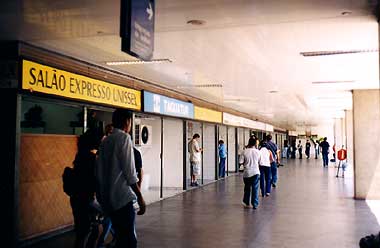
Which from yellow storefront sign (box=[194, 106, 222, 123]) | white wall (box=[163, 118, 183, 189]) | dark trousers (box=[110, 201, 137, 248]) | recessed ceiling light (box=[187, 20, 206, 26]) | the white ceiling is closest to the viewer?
dark trousers (box=[110, 201, 137, 248])

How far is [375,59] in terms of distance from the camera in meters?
7.09

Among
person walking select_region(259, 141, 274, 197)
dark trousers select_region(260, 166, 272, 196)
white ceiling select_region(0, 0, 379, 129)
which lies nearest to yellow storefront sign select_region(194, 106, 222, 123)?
person walking select_region(259, 141, 274, 197)

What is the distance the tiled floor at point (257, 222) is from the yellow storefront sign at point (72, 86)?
217cm

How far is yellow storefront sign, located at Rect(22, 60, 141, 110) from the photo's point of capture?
5.63m

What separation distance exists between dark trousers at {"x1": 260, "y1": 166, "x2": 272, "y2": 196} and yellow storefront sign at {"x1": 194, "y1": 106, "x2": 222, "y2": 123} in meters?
3.15

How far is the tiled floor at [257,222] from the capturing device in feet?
18.8

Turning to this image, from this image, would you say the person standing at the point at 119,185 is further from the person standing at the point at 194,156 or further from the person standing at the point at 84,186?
the person standing at the point at 194,156

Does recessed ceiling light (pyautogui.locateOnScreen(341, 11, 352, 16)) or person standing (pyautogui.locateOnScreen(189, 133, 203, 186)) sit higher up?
recessed ceiling light (pyautogui.locateOnScreen(341, 11, 352, 16))

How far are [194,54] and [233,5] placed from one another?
2.53 meters

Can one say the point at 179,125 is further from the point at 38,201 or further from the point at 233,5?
the point at 233,5

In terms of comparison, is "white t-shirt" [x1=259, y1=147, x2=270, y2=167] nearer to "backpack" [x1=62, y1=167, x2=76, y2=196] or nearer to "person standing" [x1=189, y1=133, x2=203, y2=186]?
"person standing" [x1=189, y1=133, x2=203, y2=186]

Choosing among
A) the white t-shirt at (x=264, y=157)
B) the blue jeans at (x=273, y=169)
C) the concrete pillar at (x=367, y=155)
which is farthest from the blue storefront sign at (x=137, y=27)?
the blue jeans at (x=273, y=169)

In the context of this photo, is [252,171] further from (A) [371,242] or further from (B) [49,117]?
(A) [371,242]

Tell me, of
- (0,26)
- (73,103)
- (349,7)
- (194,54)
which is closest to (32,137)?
(73,103)
